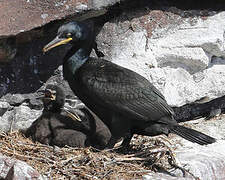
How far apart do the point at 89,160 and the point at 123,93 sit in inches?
25.6

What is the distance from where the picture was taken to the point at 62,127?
5.70 meters

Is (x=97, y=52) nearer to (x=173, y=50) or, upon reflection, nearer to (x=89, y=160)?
(x=173, y=50)

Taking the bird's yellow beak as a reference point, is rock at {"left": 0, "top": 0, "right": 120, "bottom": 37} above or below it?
above

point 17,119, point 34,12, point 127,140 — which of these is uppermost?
point 34,12

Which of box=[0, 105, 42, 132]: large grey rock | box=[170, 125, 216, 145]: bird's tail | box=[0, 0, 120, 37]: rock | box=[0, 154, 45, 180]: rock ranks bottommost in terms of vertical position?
box=[0, 105, 42, 132]: large grey rock

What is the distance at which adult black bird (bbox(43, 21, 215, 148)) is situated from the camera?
17.4 ft

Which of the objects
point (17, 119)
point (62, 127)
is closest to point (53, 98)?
point (62, 127)

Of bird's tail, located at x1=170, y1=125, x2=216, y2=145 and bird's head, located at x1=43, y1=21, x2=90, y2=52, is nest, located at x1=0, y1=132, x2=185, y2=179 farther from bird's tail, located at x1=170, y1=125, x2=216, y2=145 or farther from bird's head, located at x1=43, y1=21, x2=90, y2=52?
bird's head, located at x1=43, y1=21, x2=90, y2=52

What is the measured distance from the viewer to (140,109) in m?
5.33

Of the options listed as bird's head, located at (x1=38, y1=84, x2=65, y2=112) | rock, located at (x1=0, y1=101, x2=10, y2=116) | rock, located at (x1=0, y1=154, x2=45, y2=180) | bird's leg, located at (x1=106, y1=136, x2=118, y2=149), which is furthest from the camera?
rock, located at (x1=0, y1=101, x2=10, y2=116)

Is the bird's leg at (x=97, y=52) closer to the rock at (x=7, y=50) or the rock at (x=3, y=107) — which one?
the rock at (x=7, y=50)

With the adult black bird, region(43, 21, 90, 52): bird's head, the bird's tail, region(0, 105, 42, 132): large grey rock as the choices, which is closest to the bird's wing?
the adult black bird

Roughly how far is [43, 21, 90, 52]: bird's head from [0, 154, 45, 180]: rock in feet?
3.50

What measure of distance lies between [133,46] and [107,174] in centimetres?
171
